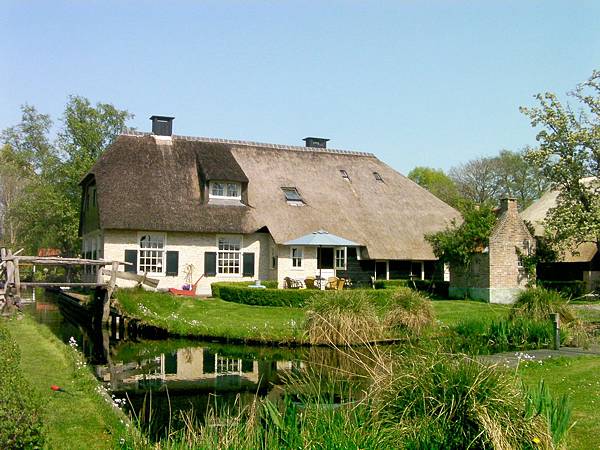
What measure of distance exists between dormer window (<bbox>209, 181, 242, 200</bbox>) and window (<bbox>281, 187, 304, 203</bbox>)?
7.37 ft

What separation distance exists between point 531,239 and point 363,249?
23.4ft

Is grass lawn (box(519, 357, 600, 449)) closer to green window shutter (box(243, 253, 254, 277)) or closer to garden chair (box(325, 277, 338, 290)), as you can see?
garden chair (box(325, 277, 338, 290))

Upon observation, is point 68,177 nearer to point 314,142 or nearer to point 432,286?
point 314,142

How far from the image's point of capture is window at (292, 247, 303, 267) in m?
30.0

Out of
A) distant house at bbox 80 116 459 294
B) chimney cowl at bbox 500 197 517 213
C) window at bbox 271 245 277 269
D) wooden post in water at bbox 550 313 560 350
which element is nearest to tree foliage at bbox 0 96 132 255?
distant house at bbox 80 116 459 294

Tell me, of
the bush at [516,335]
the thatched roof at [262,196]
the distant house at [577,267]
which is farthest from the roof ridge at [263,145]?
the bush at [516,335]

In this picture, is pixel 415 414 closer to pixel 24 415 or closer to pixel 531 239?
pixel 24 415

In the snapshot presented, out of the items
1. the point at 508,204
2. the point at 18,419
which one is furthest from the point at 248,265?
the point at 18,419

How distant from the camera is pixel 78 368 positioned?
12086 millimetres

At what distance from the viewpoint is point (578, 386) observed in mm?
10469

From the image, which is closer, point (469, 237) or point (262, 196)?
point (469, 237)

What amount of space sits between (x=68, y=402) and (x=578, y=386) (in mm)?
7419

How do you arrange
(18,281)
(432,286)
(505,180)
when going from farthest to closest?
(505,180) < (432,286) < (18,281)

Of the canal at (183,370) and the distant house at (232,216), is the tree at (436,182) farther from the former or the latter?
the canal at (183,370)
